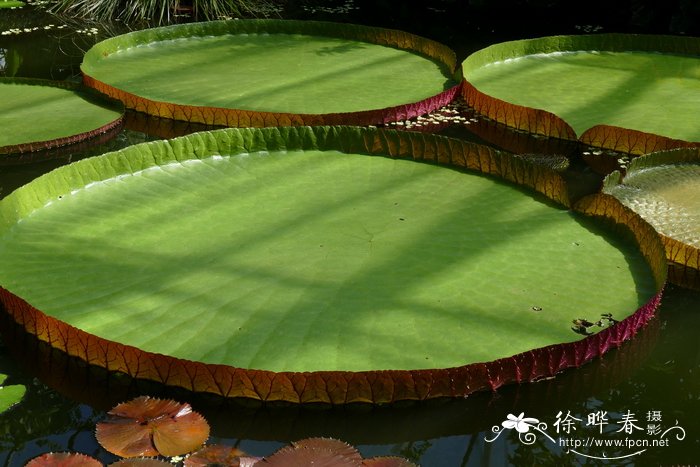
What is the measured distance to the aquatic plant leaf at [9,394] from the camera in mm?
2064

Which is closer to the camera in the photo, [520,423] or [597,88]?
[520,423]

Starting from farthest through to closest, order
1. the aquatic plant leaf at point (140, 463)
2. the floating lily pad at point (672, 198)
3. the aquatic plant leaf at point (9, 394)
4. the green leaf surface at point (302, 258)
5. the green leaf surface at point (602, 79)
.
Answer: the green leaf surface at point (602, 79) < the floating lily pad at point (672, 198) < the green leaf surface at point (302, 258) < the aquatic plant leaf at point (9, 394) < the aquatic plant leaf at point (140, 463)

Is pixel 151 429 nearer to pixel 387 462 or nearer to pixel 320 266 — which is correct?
pixel 387 462

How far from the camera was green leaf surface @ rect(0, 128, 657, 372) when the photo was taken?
2242mm

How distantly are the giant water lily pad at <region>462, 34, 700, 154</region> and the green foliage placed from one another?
195 cm

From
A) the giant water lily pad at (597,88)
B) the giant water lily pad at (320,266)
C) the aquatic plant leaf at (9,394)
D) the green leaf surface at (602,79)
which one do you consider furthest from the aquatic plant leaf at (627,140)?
the aquatic plant leaf at (9,394)

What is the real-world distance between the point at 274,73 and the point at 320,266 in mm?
2050

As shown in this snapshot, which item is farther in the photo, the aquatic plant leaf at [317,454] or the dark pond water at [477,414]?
the dark pond water at [477,414]

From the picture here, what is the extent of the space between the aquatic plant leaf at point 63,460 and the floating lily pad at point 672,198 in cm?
164

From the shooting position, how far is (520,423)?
81.1 inches

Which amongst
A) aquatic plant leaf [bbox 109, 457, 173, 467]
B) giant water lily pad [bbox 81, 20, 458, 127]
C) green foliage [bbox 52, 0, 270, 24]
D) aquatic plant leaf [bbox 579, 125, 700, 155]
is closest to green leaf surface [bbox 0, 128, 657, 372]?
aquatic plant leaf [bbox 109, 457, 173, 467]

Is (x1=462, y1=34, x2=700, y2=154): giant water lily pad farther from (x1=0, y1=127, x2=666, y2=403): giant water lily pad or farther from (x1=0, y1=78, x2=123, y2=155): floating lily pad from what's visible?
(x1=0, y1=78, x2=123, y2=155): floating lily pad

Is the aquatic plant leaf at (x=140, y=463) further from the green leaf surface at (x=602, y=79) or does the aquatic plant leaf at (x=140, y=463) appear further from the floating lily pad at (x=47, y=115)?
the green leaf surface at (x=602, y=79)

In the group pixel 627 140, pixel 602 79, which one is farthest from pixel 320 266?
pixel 602 79
